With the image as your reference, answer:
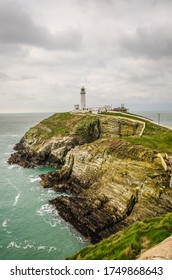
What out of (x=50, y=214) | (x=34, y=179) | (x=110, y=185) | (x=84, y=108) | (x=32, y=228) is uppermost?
(x=84, y=108)

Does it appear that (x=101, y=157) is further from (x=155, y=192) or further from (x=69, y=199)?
(x=155, y=192)

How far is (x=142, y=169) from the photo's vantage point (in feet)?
97.9

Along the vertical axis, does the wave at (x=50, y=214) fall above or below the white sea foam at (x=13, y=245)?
above

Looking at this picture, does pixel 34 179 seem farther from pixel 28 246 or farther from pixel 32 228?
pixel 28 246

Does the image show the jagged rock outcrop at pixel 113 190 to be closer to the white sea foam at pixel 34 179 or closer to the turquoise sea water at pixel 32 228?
the turquoise sea water at pixel 32 228

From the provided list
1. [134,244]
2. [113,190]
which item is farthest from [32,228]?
[134,244]

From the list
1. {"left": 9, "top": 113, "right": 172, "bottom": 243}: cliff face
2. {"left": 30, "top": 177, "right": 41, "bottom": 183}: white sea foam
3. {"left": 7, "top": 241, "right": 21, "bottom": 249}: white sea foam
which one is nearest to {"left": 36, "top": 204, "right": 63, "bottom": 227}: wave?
{"left": 9, "top": 113, "right": 172, "bottom": 243}: cliff face

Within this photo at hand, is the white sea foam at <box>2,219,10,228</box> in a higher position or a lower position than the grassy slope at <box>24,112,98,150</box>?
lower

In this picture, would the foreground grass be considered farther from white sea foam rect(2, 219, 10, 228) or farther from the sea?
white sea foam rect(2, 219, 10, 228)

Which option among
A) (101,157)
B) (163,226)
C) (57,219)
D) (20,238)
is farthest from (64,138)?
(163,226)

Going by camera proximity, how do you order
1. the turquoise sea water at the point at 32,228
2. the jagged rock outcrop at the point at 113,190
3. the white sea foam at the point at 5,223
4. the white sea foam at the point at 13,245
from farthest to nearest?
1. the white sea foam at the point at 5,223
2. the jagged rock outcrop at the point at 113,190
3. the white sea foam at the point at 13,245
4. the turquoise sea water at the point at 32,228

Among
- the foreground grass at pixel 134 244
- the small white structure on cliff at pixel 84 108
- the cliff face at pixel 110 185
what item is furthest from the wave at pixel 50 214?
the small white structure on cliff at pixel 84 108

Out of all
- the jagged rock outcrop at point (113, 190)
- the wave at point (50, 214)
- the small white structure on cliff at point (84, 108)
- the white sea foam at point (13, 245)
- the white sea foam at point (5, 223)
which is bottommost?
the white sea foam at point (13, 245)

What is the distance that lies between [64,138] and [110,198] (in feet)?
95.0
